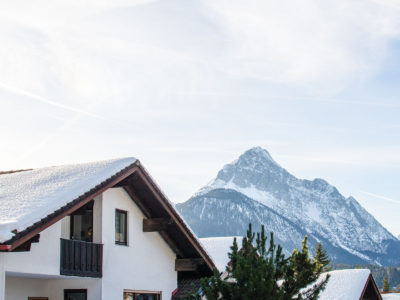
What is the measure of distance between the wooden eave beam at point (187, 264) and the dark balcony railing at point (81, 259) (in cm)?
390

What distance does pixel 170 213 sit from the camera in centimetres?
1886

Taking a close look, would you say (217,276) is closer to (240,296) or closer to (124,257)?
(240,296)

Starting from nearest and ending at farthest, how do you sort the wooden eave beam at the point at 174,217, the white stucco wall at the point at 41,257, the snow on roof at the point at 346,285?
1. the white stucco wall at the point at 41,257
2. the wooden eave beam at the point at 174,217
3. the snow on roof at the point at 346,285

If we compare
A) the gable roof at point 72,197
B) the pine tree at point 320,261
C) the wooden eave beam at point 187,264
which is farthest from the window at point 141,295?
the pine tree at point 320,261

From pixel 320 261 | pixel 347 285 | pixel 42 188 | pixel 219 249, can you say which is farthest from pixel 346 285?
pixel 42 188

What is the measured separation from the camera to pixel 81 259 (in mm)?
16203

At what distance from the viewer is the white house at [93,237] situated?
1384 centimetres

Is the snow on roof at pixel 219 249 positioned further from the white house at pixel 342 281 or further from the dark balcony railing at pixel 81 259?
the dark balcony railing at pixel 81 259

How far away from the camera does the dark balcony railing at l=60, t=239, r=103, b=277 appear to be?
51.0 ft

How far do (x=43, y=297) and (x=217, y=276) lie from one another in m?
5.45

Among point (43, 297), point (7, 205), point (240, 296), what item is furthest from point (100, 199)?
point (240, 296)

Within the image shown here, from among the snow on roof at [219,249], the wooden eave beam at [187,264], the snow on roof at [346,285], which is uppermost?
the snow on roof at [219,249]

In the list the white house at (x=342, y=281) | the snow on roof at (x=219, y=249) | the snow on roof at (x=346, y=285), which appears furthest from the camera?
the snow on roof at (x=346, y=285)

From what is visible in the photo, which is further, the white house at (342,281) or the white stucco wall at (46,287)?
the white house at (342,281)
